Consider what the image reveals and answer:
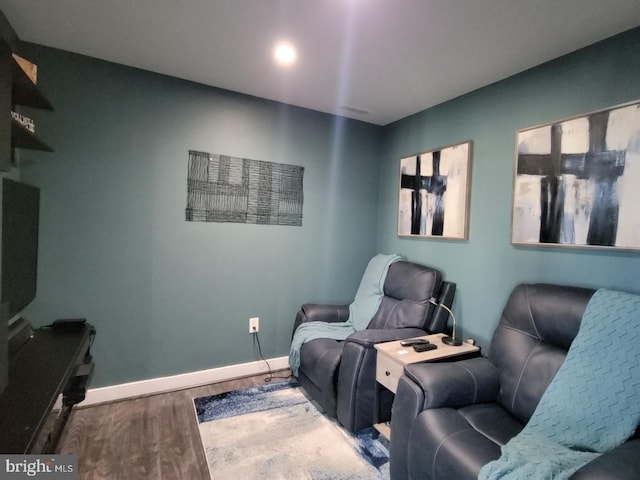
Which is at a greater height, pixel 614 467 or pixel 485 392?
pixel 614 467

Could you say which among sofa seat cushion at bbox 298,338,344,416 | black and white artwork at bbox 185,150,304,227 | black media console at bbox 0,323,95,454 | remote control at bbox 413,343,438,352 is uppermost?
black and white artwork at bbox 185,150,304,227

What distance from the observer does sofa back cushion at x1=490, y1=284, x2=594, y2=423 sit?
57.5 inches

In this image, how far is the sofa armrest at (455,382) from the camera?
56.2 inches

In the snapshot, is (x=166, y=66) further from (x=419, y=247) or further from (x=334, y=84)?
(x=419, y=247)

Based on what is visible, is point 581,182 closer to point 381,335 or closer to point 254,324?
point 381,335

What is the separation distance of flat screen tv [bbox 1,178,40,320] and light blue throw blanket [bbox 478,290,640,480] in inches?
87.4

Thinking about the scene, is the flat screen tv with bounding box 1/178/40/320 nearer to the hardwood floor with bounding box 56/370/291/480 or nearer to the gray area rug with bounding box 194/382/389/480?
the hardwood floor with bounding box 56/370/291/480

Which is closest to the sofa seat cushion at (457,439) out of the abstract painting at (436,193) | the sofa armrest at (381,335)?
the sofa armrest at (381,335)

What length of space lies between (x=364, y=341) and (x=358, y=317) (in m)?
0.73

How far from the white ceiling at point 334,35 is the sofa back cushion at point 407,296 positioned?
1429 millimetres

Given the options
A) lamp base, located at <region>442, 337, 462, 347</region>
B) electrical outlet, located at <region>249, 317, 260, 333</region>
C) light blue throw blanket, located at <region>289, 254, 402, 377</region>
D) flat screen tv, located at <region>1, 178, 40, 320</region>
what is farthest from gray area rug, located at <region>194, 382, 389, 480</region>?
flat screen tv, located at <region>1, 178, 40, 320</region>

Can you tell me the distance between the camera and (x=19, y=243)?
5.21ft

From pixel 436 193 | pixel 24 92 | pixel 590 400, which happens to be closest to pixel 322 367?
pixel 590 400

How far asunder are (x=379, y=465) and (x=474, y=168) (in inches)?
81.2
